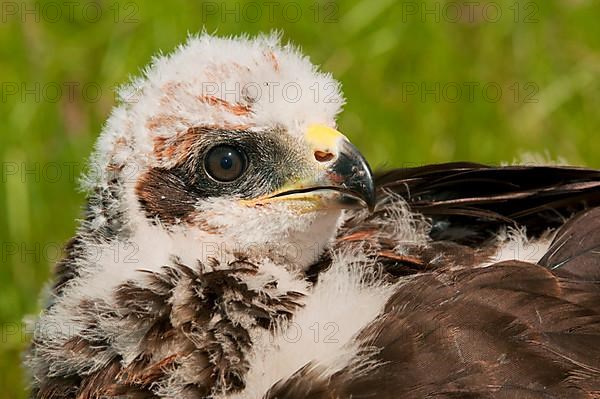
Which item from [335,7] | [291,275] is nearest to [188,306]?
[291,275]

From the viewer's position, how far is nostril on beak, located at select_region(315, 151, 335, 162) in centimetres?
357

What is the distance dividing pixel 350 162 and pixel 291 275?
1.35 feet

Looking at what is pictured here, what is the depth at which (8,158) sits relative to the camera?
6254mm

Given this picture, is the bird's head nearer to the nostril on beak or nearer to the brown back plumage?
the nostril on beak

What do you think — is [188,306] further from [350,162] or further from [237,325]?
[350,162]

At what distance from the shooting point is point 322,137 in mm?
3598

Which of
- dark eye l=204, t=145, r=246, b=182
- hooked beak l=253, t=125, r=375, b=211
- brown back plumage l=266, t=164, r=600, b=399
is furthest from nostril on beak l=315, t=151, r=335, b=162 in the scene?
brown back plumage l=266, t=164, r=600, b=399

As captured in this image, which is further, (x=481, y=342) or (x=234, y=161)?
(x=234, y=161)

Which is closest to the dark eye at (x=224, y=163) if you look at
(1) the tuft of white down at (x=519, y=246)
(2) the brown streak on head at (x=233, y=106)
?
(2) the brown streak on head at (x=233, y=106)

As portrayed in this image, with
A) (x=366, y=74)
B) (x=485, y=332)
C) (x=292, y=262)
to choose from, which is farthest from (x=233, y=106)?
(x=366, y=74)

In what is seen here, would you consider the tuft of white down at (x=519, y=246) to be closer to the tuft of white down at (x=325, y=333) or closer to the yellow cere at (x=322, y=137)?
the tuft of white down at (x=325, y=333)

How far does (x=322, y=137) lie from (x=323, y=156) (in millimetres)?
64

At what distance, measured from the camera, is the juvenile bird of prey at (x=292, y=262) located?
301 cm

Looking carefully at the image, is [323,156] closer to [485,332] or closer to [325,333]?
[325,333]
